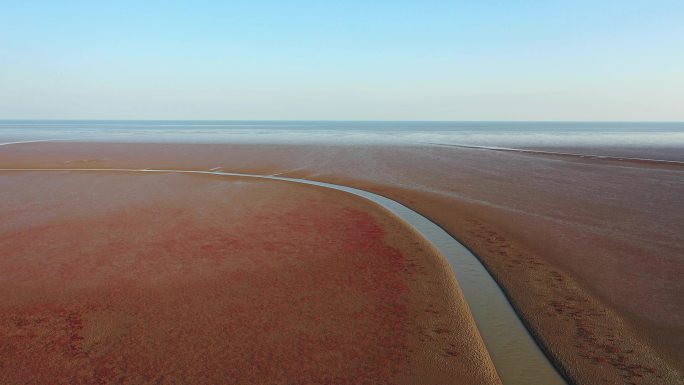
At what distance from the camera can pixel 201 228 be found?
17.9 meters

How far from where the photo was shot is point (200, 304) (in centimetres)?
1066

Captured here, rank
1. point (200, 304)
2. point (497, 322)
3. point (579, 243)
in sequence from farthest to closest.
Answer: point (579, 243)
point (200, 304)
point (497, 322)

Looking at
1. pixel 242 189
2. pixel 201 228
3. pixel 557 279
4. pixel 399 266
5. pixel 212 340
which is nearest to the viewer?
pixel 212 340

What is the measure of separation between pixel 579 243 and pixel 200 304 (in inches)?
520

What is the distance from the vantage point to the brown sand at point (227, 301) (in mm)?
7980

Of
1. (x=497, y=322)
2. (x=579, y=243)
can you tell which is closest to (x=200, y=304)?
(x=497, y=322)

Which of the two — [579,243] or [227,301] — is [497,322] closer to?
[227,301]

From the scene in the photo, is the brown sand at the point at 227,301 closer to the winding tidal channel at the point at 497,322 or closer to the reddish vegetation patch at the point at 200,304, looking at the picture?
the reddish vegetation patch at the point at 200,304

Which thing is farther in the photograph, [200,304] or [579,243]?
[579,243]

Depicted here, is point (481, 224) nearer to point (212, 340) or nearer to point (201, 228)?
point (201, 228)

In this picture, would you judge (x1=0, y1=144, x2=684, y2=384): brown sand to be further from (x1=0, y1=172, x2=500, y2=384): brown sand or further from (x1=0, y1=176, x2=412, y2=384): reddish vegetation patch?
(x1=0, y1=176, x2=412, y2=384): reddish vegetation patch

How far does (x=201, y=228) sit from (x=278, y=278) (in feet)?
22.3

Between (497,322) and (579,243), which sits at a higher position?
(579,243)

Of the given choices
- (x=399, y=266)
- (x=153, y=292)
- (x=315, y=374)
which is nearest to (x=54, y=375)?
(x=153, y=292)
